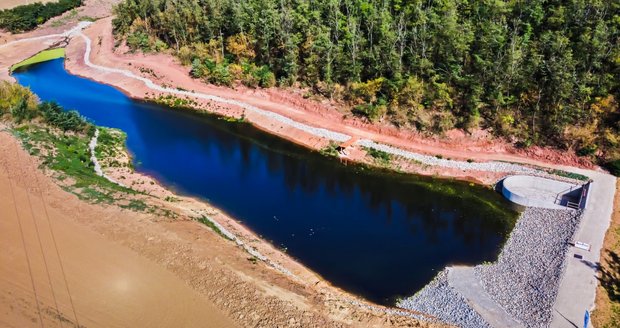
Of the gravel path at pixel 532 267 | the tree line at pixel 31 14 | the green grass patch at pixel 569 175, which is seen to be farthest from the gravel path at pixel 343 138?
the tree line at pixel 31 14

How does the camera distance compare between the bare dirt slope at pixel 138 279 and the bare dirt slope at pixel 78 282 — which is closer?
the bare dirt slope at pixel 78 282

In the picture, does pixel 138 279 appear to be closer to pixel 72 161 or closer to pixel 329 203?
pixel 329 203

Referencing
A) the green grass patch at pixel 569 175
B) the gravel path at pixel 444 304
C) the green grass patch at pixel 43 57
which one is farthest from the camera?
the green grass patch at pixel 43 57

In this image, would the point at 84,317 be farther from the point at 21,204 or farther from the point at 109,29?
the point at 109,29

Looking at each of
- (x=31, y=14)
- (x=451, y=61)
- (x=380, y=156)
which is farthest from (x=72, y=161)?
(x=31, y=14)

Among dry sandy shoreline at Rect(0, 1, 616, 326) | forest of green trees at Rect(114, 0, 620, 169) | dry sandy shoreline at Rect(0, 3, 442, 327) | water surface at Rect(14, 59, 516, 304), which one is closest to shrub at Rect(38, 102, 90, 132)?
water surface at Rect(14, 59, 516, 304)

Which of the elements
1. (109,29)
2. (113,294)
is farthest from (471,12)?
(109,29)

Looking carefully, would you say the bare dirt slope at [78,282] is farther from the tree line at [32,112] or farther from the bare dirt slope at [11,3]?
the bare dirt slope at [11,3]

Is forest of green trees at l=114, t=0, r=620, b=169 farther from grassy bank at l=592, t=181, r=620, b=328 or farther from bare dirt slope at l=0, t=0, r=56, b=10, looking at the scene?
bare dirt slope at l=0, t=0, r=56, b=10
